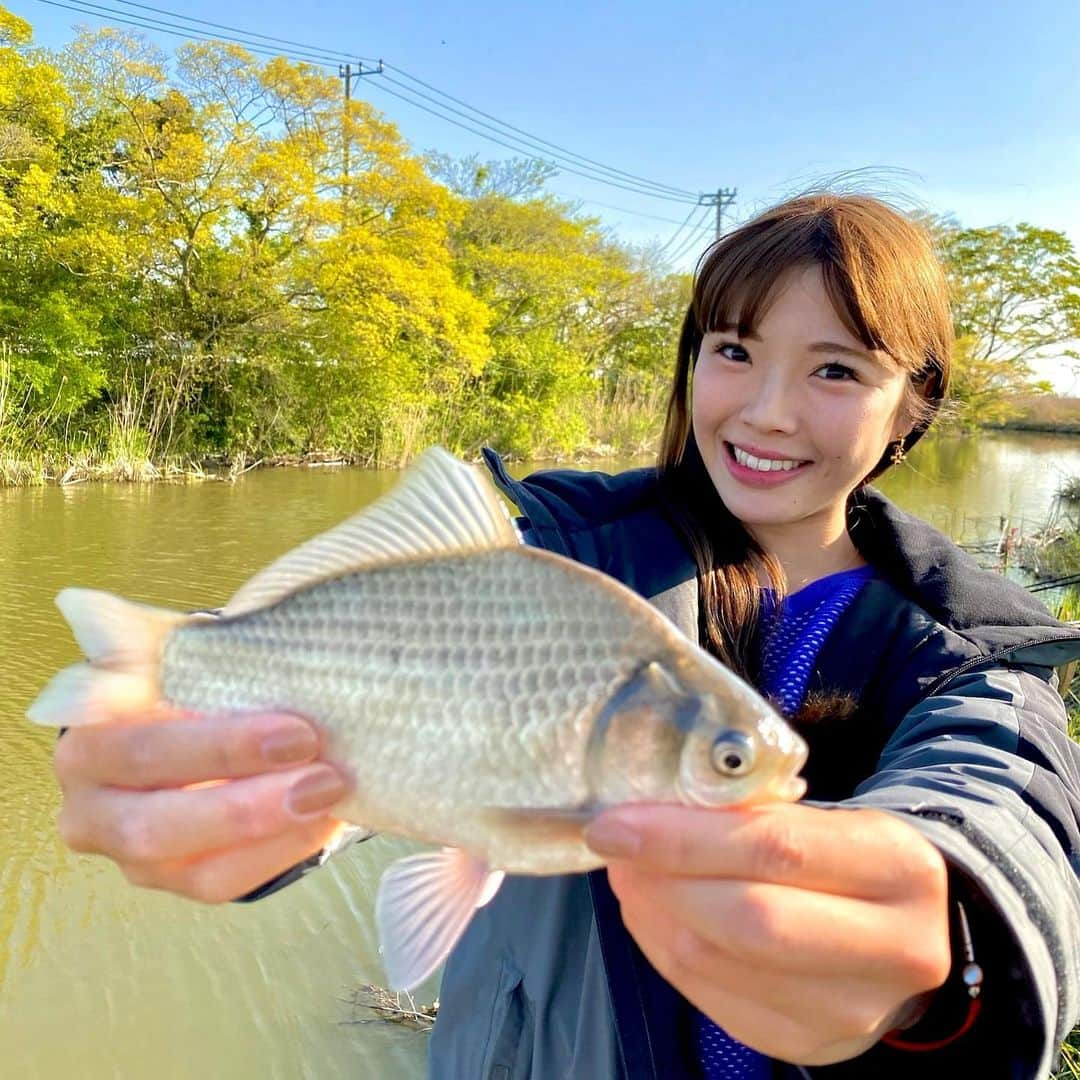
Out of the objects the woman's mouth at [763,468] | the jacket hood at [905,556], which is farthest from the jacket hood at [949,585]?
the woman's mouth at [763,468]

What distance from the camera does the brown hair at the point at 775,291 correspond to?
178cm

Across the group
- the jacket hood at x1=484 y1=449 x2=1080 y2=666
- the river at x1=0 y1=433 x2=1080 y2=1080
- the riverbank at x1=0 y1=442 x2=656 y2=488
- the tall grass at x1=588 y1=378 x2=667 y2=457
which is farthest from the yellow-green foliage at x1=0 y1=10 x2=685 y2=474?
the jacket hood at x1=484 y1=449 x2=1080 y2=666

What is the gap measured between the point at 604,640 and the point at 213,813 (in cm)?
54

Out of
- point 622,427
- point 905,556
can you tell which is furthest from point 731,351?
point 622,427

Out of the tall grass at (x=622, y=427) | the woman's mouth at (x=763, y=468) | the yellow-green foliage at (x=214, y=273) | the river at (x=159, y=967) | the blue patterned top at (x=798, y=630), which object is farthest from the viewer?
the tall grass at (x=622, y=427)

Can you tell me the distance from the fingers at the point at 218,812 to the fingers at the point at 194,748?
17 mm

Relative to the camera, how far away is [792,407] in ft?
5.95

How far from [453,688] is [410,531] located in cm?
23

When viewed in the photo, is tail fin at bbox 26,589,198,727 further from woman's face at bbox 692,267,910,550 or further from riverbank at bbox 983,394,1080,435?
riverbank at bbox 983,394,1080,435

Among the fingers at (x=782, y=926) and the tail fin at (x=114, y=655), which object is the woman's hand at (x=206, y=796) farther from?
the fingers at (x=782, y=926)

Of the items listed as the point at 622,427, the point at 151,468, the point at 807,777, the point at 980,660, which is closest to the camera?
the point at 980,660

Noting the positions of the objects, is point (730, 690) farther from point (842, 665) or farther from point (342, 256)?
point (342, 256)

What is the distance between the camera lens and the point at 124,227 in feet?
50.1

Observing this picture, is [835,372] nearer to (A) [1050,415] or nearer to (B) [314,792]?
(B) [314,792]
